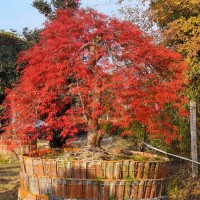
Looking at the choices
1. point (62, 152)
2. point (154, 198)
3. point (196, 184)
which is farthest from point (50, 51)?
point (196, 184)

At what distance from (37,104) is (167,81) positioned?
2508 millimetres

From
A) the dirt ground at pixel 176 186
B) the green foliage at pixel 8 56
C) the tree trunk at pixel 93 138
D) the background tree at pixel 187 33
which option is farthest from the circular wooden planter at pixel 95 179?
the green foliage at pixel 8 56

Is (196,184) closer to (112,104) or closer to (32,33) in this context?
(112,104)

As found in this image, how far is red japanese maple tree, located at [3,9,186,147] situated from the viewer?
7031 mm

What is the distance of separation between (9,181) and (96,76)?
5.27 meters

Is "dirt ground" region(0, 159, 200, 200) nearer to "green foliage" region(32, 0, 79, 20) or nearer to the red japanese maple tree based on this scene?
the red japanese maple tree

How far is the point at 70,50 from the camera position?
7441 mm

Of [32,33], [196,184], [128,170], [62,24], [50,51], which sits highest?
[32,33]

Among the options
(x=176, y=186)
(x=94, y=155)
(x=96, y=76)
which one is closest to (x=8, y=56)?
(x=176, y=186)

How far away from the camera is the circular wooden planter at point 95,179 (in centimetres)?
681

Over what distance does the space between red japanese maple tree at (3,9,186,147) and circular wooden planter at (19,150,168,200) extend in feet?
2.36

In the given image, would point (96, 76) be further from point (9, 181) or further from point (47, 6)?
point (47, 6)

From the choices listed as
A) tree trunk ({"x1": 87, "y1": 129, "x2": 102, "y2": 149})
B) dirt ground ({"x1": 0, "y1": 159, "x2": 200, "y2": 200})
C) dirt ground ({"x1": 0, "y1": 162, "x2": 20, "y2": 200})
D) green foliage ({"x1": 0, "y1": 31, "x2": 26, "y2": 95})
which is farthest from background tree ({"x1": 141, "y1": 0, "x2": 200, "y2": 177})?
green foliage ({"x1": 0, "y1": 31, "x2": 26, "y2": 95})

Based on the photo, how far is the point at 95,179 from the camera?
6.81 metres
